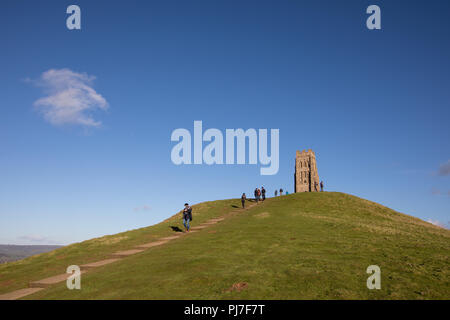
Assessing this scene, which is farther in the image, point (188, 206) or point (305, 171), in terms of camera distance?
point (305, 171)

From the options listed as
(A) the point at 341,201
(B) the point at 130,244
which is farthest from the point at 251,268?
(A) the point at 341,201

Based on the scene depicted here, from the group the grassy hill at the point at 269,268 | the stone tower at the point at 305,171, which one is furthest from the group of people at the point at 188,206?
the stone tower at the point at 305,171

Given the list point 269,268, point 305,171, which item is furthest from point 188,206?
point 305,171

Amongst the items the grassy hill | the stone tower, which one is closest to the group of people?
the grassy hill

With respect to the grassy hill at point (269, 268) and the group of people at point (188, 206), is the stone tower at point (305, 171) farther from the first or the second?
the grassy hill at point (269, 268)

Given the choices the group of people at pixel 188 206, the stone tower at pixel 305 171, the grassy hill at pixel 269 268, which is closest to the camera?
the grassy hill at pixel 269 268

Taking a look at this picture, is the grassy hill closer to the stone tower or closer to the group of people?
the group of people

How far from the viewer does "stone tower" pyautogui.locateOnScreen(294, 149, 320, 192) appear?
332 feet

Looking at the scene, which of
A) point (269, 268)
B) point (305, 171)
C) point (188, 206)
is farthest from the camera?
point (305, 171)

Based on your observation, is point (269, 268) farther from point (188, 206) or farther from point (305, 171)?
point (305, 171)

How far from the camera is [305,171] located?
339ft

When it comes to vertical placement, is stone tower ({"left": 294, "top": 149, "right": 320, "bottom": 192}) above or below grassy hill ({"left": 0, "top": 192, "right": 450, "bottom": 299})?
above

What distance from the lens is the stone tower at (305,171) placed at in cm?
10125
